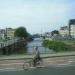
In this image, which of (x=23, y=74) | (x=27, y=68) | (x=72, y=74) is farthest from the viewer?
(x=27, y=68)

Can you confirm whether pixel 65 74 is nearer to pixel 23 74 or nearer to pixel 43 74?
pixel 43 74

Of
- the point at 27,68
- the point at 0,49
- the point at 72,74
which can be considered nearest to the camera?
the point at 72,74

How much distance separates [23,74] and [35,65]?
17.1 feet

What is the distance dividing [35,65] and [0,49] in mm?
38684

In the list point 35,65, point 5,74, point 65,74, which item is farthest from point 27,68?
point 65,74

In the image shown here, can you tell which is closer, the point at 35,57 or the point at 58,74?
the point at 58,74

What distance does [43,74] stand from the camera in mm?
17812

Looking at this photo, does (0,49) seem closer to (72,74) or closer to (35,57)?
(35,57)

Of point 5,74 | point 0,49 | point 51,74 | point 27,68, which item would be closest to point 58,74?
point 51,74

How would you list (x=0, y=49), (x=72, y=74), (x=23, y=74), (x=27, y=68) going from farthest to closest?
(x=0, y=49) → (x=27, y=68) → (x=23, y=74) → (x=72, y=74)

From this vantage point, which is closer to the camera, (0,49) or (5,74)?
(5,74)

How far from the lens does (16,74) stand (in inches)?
727

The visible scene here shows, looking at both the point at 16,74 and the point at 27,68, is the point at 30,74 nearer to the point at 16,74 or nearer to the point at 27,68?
the point at 16,74

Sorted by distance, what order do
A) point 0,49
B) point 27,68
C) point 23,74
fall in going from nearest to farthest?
point 23,74 < point 27,68 < point 0,49
